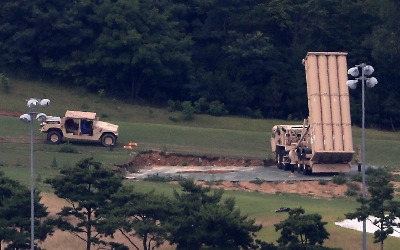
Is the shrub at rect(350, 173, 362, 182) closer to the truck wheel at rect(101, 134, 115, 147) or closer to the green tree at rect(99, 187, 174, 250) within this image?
the truck wheel at rect(101, 134, 115, 147)

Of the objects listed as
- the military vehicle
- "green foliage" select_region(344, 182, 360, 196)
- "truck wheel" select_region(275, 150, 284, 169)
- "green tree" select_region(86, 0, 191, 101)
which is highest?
"green tree" select_region(86, 0, 191, 101)

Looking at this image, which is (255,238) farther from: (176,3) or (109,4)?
(176,3)

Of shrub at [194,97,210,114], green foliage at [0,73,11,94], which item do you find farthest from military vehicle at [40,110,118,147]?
shrub at [194,97,210,114]

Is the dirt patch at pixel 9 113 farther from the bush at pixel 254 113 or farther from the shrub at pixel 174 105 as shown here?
the bush at pixel 254 113

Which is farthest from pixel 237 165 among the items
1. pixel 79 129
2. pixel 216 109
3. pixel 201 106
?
pixel 201 106

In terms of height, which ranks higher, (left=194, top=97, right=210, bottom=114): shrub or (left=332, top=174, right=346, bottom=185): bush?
(left=194, top=97, right=210, bottom=114): shrub

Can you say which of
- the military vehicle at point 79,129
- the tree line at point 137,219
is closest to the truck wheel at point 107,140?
the military vehicle at point 79,129

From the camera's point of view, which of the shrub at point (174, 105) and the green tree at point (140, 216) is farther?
the shrub at point (174, 105)
